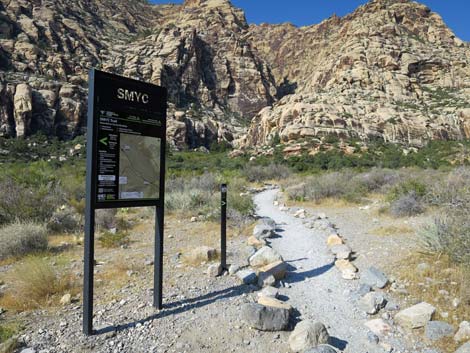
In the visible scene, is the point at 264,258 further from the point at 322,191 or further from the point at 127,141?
the point at 322,191

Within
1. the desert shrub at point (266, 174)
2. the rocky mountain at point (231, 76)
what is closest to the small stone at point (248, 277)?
the desert shrub at point (266, 174)

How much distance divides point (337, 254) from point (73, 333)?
165 inches

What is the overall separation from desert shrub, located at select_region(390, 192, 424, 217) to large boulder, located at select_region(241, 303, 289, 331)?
20.7 feet

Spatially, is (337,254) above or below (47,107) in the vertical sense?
below

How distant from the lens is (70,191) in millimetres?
11070

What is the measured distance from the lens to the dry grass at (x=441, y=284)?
3.15 m

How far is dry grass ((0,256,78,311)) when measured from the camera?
3.55 m

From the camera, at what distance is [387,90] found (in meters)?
51.5

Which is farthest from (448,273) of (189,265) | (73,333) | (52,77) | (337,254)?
(52,77)

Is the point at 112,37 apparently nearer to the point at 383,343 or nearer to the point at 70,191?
the point at 70,191

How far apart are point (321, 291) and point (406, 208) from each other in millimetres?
5300

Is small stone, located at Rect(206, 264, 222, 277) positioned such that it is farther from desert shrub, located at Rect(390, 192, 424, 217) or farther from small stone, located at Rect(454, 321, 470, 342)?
desert shrub, located at Rect(390, 192, 424, 217)

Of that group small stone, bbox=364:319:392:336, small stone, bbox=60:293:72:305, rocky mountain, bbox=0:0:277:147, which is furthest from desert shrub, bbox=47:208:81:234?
rocky mountain, bbox=0:0:277:147

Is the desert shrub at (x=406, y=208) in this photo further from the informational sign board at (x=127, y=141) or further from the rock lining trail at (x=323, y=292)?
the informational sign board at (x=127, y=141)
